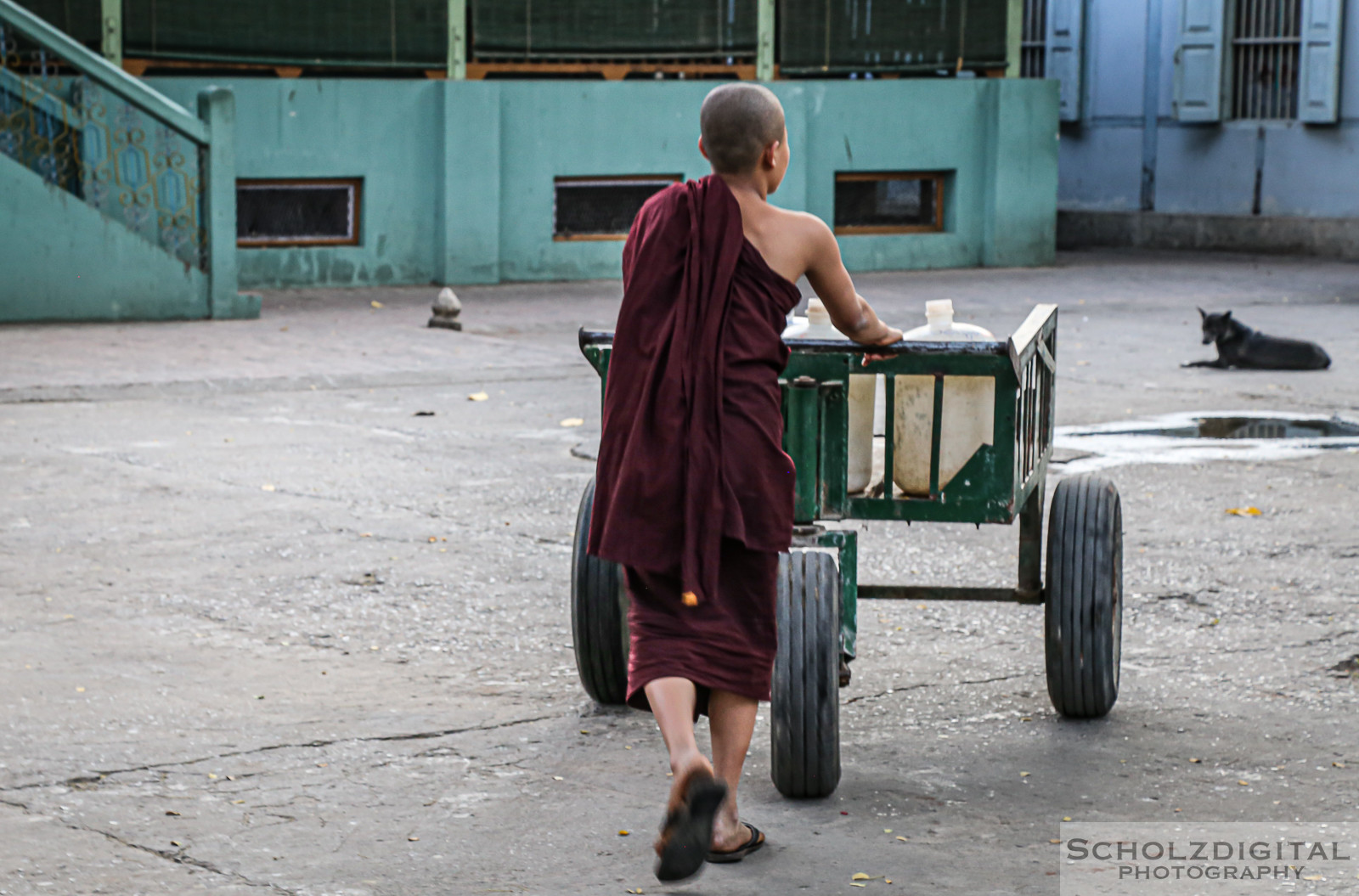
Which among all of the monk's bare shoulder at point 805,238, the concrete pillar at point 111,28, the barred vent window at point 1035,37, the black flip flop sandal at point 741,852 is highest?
the barred vent window at point 1035,37

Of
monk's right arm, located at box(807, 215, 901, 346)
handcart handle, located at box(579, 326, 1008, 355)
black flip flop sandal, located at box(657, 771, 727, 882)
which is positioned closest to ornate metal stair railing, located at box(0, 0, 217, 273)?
handcart handle, located at box(579, 326, 1008, 355)

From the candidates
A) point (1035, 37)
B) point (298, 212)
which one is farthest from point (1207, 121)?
point (298, 212)

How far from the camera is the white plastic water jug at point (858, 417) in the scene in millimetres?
4500

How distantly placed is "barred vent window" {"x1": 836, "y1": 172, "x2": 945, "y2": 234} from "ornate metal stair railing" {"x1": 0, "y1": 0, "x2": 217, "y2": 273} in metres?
7.29

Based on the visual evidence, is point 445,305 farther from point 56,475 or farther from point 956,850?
point 956,850

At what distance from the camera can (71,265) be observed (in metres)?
14.3

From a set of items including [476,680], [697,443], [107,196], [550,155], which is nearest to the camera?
[697,443]

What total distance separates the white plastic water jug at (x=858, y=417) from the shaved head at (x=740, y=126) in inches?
28.4

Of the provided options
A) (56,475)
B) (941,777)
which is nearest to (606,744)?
(941,777)

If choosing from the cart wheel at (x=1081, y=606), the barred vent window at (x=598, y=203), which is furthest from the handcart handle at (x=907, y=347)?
the barred vent window at (x=598, y=203)

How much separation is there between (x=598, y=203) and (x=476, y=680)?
44.5 feet

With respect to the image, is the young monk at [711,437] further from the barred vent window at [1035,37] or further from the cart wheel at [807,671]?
the barred vent window at [1035,37]

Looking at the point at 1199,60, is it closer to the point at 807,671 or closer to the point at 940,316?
the point at 940,316

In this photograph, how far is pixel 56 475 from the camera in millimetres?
8141
